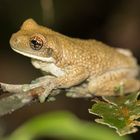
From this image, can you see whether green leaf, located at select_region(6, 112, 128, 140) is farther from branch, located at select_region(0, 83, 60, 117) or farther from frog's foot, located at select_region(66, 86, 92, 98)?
branch, located at select_region(0, 83, 60, 117)

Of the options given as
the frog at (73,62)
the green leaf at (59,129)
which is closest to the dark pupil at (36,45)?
the frog at (73,62)

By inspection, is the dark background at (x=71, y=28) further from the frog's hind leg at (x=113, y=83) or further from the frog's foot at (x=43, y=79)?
the frog's foot at (x=43, y=79)

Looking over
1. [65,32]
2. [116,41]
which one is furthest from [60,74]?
[116,41]

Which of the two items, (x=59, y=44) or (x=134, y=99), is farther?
(x=59, y=44)

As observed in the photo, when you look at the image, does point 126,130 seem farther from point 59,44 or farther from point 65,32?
point 65,32

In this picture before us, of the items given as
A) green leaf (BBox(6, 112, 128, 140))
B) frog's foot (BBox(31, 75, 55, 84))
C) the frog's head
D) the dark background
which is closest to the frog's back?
the frog's head
